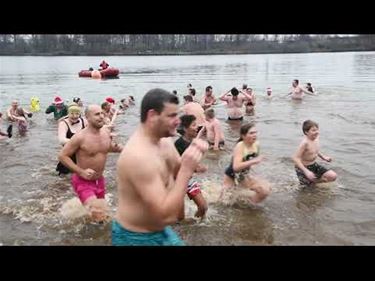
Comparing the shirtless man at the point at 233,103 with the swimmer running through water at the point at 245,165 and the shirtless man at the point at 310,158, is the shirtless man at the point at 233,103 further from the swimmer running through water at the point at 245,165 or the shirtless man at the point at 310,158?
the swimmer running through water at the point at 245,165

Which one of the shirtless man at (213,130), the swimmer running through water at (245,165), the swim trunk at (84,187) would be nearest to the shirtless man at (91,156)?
the swim trunk at (84,187)

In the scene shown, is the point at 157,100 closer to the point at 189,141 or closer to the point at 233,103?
the point at 189,141

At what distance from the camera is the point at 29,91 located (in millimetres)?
30359

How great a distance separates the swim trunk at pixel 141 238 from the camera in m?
3.22

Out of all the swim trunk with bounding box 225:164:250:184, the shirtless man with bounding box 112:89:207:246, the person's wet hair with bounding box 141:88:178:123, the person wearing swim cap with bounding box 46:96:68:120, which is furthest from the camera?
the person wearing swim cap with bounding box 46:96:68:120

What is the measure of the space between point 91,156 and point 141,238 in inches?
124

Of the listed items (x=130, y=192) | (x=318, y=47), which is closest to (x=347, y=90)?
(x=130, y=192)

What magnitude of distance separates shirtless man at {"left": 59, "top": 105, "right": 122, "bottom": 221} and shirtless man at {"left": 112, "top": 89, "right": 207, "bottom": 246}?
2762 millimetres

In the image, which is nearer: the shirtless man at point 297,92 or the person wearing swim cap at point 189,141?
the person wearing swim cap at point 189,141

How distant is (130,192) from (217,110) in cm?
1641

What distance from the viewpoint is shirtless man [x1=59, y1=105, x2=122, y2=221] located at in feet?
→ 19.7

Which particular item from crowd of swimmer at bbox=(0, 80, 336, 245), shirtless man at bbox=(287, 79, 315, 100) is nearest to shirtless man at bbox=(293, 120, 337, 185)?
crowd of swimmer at bbox=(0, 80, 336, 245)

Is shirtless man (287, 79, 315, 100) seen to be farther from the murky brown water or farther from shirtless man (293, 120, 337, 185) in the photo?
shirtless man (293, 120, 337, 185)

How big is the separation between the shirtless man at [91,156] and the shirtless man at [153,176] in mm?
2762
